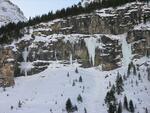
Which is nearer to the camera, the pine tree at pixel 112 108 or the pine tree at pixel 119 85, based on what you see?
the pine tree at pixel 112 108

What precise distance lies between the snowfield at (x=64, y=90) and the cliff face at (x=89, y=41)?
3516 millimetres

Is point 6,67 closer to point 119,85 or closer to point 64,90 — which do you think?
point 64,90

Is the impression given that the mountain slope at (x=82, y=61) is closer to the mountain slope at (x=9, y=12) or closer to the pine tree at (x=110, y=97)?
the pine tree at (x=110, y=97)

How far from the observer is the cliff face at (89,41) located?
113 m

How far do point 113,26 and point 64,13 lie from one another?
1548 centimetres

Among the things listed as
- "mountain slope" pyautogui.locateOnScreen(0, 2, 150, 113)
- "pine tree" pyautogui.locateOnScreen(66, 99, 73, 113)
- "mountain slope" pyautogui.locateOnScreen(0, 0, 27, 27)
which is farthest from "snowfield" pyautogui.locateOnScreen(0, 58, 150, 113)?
"mountain slope" pyautogui.locateOnScreen(0, 0, 27, 27)

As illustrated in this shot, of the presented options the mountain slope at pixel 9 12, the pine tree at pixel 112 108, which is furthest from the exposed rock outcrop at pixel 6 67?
the mountain slope at pixel 9 12

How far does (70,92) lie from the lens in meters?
94.4

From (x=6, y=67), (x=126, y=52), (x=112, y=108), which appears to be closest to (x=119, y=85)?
(x=112, y=108)

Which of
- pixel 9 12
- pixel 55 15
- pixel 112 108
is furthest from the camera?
pixel 9 12

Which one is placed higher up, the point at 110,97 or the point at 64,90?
the point at 64,90

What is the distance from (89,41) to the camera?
117 m

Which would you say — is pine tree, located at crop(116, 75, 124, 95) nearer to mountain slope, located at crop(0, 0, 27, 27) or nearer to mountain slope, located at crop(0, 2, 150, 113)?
mountain slope, located at crop(0, 2, 150, 113)

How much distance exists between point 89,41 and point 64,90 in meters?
24.8
